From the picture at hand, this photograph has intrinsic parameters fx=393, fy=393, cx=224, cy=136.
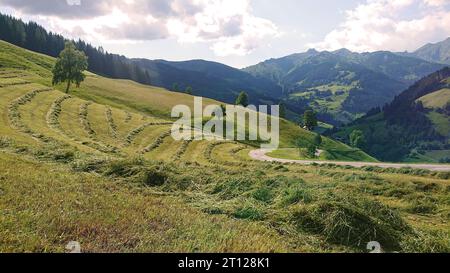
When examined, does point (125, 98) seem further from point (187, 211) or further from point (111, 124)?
point (187, 211)

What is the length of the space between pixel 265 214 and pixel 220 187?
5.67 meters

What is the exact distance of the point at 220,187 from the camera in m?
20.8

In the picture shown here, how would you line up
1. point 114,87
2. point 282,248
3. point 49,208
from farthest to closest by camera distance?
point 114,87, point 49,208, point 282,248

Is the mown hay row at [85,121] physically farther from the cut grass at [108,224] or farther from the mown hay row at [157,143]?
the cut grass at [108,224]

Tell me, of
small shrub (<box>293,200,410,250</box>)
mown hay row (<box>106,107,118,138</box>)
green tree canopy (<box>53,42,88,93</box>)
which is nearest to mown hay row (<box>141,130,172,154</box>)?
mown hay row (<box>106,107,118,138</box>)

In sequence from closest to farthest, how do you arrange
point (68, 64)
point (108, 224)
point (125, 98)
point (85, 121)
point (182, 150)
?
point (108, 224) < point (182, 150) < point (85, 121) < point (68, 64) < point (125, 98)

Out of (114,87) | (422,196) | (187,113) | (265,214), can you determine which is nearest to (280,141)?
(187,113)

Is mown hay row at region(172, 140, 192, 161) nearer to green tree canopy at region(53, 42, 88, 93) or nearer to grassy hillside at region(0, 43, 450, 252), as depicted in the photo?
grassy hillside at region(0, 43, 450, 252)

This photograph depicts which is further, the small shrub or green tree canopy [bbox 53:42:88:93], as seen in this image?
green tree canopy [bbox 53:42:88:93]

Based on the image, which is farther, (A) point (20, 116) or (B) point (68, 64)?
(B) point (68, 64)

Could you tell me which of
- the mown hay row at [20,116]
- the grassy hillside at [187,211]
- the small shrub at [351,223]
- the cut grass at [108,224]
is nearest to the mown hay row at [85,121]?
the mown hay row at [20,116]

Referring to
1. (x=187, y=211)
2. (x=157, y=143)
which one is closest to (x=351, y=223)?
(x=187, y=211)
